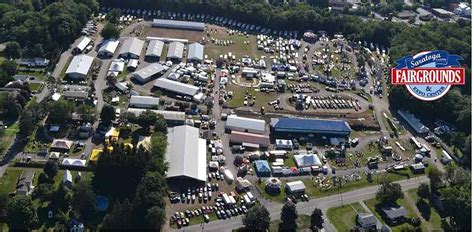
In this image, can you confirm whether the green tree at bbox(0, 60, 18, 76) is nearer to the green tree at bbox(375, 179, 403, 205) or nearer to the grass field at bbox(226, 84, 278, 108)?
the grass field at bbox(226, 84, 278, 108)

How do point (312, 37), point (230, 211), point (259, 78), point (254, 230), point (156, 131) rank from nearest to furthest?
point (254, 230) → point (230, 211) → point (156, 131) → point (259, 78) → point (312, 37)

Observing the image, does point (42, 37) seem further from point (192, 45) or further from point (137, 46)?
point (192, 45)

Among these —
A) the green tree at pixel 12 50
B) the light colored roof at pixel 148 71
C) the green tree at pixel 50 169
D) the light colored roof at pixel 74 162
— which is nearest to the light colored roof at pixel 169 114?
the light colored roof at pixel 148 71

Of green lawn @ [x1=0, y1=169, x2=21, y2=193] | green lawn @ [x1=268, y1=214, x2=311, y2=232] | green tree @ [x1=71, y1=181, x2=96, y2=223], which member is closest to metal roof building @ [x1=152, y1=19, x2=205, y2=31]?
green lawn @ [x1=0, y1=169, x2=21, y2=193]

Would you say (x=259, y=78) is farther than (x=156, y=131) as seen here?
Yes

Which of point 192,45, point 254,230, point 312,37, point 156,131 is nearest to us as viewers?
point 254,230

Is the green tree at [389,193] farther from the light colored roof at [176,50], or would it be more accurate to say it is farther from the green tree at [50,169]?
the light colored roof at [176,50]

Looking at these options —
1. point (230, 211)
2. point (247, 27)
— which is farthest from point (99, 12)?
point (230, 211)
